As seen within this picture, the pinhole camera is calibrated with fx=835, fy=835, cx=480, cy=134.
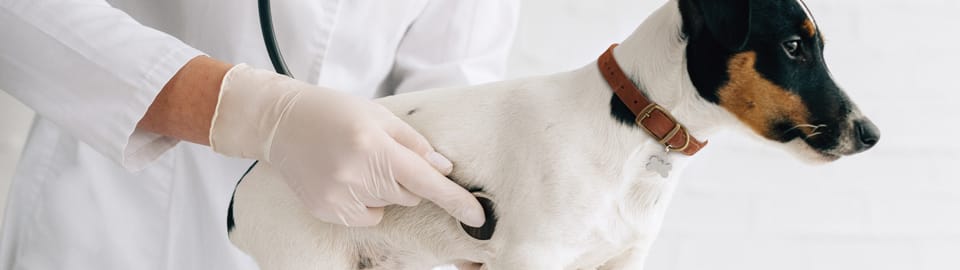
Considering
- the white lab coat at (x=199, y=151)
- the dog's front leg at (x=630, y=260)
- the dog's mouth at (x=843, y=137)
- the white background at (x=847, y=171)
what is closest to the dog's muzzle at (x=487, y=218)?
the dog's front leg at (x=630, y=260)

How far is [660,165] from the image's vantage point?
0.60 metres

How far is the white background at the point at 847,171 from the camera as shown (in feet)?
4.49

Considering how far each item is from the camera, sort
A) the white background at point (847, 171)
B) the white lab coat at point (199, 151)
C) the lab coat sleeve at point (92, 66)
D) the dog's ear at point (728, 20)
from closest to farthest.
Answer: the dog's ear at point (728, 20) < the lab coat sleeve at point (92, 66) < the white lab coat at point (199, 151) < the white background at point (847, 171)

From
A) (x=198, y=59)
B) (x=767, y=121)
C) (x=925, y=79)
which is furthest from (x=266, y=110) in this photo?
(x=925, y=79)

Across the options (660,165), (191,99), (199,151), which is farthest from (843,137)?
(199,151)

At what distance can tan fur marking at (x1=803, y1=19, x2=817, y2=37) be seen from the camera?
55 centimetres

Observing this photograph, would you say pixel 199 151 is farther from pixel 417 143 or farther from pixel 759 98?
pixel 759 98

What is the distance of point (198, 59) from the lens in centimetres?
68

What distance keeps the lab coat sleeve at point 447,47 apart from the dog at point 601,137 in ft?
1.07

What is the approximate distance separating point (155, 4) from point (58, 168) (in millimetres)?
225

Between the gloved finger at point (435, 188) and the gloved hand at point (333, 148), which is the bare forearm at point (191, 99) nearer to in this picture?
the gloved hand at point (333, 148)

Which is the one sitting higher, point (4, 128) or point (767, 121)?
point (767, 121)

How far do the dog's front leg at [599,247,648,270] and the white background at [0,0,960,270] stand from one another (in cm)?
75

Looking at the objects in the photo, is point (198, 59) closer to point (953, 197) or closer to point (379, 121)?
point (379, 121)
